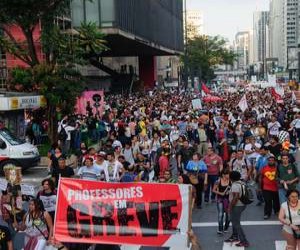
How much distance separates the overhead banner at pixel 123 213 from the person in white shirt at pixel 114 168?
5339 mm

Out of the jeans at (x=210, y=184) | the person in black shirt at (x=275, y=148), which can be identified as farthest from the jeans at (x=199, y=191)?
the person in black shirt at (x=275, y=148)

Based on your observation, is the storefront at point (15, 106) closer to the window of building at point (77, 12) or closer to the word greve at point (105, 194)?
the word greve at point (105, 194)

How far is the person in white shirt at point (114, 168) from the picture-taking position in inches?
535

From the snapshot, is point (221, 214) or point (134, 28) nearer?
point (221, 214)

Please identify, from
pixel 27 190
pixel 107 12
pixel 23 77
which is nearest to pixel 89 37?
pixel 23 77

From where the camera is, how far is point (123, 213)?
26.7ft

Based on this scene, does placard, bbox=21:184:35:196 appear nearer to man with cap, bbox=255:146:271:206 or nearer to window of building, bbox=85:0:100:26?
man with cap, bbox=255:146:271:206

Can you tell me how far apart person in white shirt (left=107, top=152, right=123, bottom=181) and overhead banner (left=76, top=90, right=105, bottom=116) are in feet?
42.9

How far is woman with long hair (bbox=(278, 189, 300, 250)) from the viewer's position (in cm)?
894

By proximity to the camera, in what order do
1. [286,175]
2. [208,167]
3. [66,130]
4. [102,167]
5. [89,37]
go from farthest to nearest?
[66,130] < [89,37] < [208,167] < [102,167] < [286,175]

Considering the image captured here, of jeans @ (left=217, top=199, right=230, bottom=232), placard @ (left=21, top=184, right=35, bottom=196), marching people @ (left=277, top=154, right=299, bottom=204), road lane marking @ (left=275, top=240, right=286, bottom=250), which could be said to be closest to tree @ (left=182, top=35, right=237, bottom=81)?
marching people @ (left=277, top=154, right=299, bottom=204)

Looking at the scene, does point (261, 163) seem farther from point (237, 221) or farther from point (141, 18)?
point (141, 18)

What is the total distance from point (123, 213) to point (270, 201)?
5.48 m

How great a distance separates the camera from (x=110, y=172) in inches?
537
